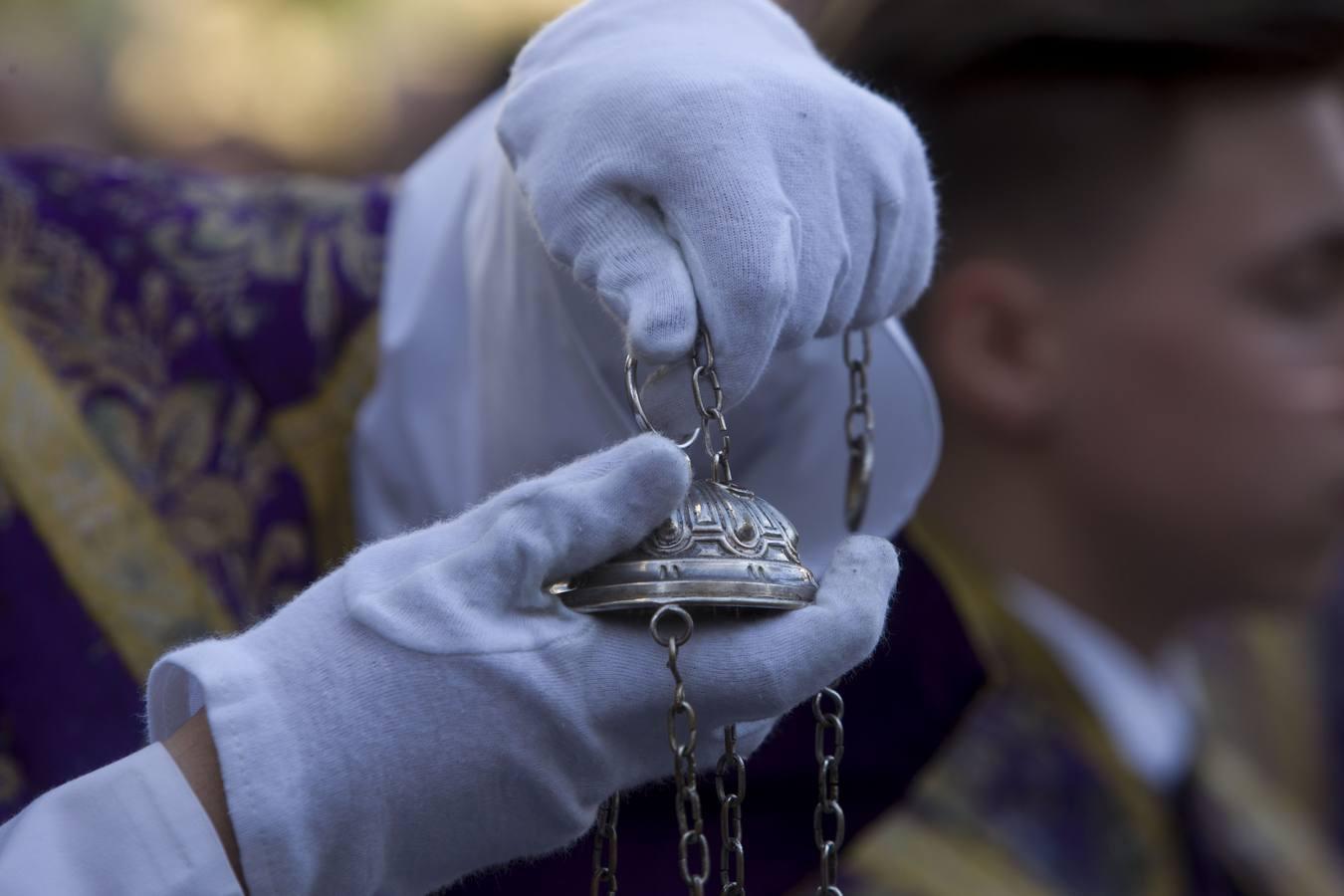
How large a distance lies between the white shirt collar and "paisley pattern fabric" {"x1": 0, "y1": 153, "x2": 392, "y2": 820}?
4.10 feet

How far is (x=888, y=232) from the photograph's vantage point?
1.19 meters

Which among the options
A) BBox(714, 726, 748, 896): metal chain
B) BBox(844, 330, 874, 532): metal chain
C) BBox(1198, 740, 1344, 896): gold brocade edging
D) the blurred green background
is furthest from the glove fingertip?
the blurred green background

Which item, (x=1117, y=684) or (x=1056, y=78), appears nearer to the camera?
(x=1056, y=78)

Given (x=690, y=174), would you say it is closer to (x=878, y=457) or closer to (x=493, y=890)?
(x=878, y=457)

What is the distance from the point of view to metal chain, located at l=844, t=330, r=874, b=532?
1.22m

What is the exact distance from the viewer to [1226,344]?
2.38 m

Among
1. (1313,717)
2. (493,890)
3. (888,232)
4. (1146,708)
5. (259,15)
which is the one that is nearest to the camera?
(888,232)

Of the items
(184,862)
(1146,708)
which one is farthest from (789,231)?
(1146,708)

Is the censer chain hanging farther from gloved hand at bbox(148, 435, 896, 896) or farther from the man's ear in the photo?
the man's ear

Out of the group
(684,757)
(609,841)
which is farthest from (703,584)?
(609,841)

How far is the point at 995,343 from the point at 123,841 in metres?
1.88

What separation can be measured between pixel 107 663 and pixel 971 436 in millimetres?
1530

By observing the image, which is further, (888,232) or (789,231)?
(888,232)

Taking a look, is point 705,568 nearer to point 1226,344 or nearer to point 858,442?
point 858,442
